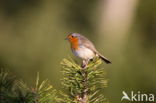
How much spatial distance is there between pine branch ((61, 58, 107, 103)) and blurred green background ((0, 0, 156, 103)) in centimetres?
496

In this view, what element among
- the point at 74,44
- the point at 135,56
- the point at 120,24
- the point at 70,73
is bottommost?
the point at 70,73

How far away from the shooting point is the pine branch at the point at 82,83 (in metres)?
2.20

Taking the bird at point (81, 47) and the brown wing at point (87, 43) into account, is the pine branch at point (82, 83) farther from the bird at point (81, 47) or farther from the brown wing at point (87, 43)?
the brown wing at point (87, 43)

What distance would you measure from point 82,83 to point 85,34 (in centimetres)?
824

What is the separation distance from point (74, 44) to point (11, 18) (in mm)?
7677

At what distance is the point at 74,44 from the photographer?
491cm

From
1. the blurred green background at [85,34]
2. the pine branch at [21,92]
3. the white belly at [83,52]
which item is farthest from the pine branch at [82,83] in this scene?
the blurred green background at [85,34]

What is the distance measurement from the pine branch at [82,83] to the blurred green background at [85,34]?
16.3 feet

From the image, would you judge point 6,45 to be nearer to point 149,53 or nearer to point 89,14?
point 89,14

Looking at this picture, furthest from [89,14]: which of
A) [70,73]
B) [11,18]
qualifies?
[70,73]

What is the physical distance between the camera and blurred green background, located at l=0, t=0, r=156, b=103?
8680 mm

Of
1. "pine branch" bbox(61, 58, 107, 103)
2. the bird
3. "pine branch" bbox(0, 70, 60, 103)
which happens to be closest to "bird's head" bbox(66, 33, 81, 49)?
the bird

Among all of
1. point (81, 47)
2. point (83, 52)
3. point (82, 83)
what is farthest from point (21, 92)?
point (81, 47)

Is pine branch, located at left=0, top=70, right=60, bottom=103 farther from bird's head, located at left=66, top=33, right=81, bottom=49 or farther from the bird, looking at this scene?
bird's head, located at left=66, top=33, right=81, bottom=49
